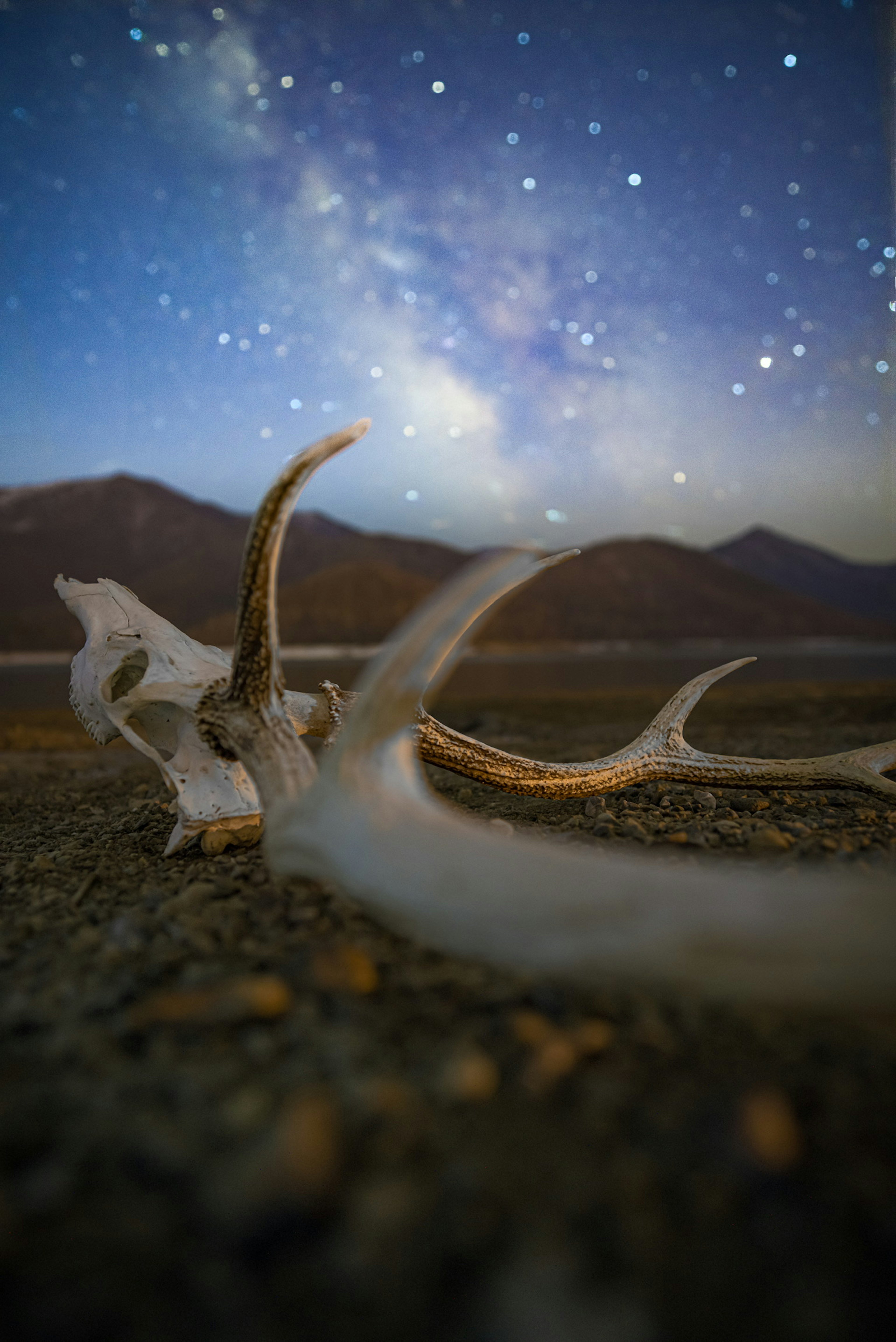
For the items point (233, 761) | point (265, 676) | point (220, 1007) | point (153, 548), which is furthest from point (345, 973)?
point (153, 548)

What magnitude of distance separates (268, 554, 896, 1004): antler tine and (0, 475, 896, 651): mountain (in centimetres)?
5470

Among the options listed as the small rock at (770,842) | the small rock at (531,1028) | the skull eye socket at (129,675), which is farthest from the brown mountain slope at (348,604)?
the small rock at (531,1028)

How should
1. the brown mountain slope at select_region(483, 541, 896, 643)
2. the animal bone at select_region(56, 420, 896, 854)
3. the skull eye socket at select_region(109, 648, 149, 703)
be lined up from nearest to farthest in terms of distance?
the animal bone at select_region(56, 420, 896, 854)
the skull eye socket at select_region(109, 648, 149, 703)
the brown mountain slope at select_region(483, 541, 896, 643)

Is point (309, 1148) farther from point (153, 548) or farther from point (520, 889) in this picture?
point (153, 548)

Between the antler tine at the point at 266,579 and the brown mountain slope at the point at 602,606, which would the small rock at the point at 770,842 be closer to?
the antler tine at the point at 266,579

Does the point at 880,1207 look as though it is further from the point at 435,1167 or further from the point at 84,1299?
the point at 84,1299

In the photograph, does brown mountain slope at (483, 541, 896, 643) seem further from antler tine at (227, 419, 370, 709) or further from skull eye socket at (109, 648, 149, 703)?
antler tine at (227, 419, 370, 709)

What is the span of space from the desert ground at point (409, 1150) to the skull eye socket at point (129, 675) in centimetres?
148

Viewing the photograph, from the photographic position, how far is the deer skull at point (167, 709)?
2936mm

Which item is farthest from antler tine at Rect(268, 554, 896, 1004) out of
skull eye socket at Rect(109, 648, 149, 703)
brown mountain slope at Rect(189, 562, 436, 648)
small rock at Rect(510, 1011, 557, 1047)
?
brown mountain slope at Rect(189, 562, 436, 648)

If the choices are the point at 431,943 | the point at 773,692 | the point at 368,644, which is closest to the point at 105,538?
the point at 368,644

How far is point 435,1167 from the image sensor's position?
1.08m

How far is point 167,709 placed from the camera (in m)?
3.10

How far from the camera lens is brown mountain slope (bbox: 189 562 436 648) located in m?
61.5
